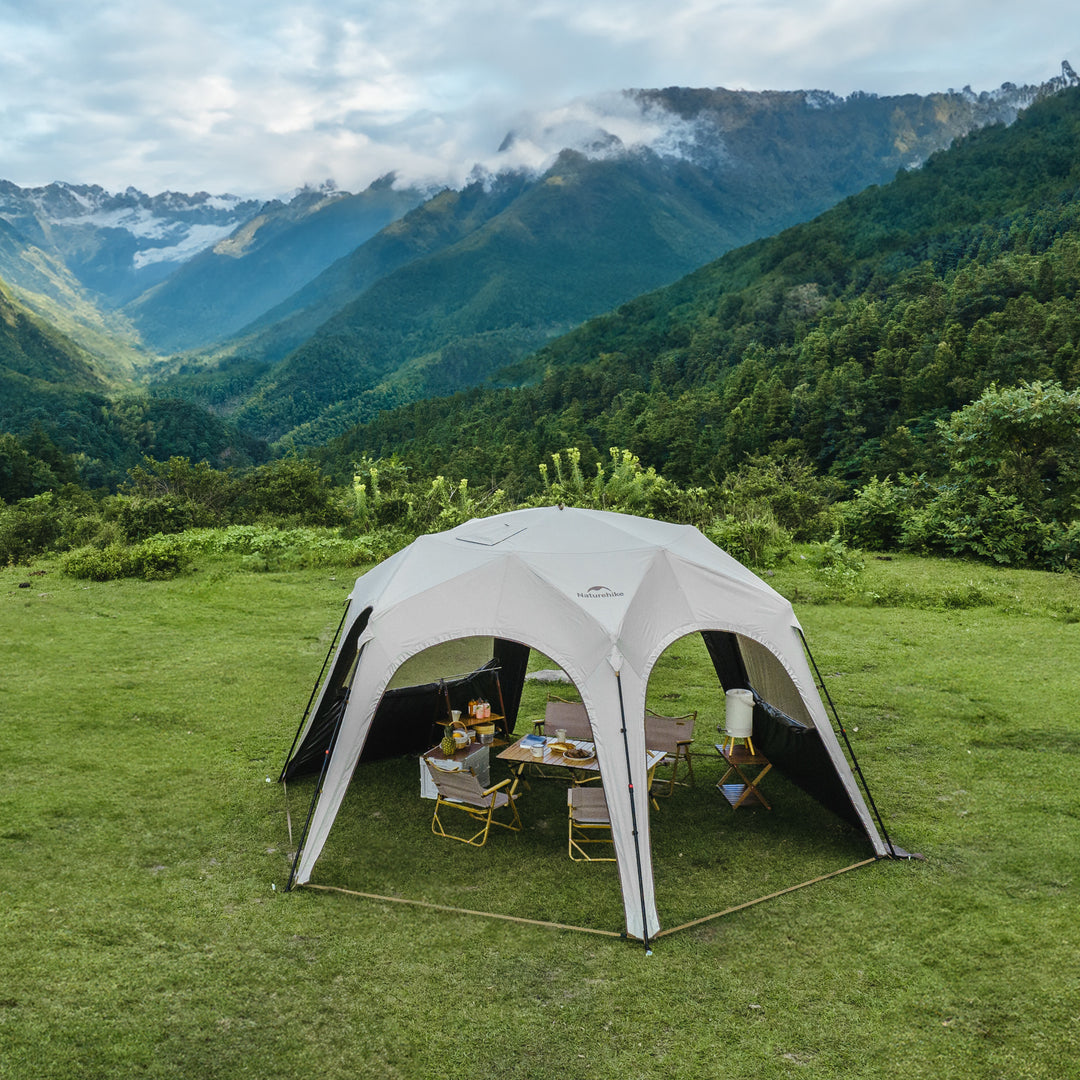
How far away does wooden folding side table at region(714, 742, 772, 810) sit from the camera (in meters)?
7.82

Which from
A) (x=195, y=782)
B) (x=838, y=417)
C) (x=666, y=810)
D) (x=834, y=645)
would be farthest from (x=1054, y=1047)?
(x=838, y=417)

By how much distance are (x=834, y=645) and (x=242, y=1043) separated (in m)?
9.76

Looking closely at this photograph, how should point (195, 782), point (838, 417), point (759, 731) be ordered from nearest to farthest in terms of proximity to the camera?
point (195, 782) < point (759, 731) < point (838, 417)

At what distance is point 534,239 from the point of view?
178625 millimetres

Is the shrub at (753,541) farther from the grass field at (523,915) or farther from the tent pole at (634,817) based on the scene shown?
the tent pole at (634,817)

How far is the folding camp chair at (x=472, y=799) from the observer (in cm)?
715

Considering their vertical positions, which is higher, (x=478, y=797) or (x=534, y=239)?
(x=534, y=239)

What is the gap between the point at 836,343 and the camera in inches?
1937

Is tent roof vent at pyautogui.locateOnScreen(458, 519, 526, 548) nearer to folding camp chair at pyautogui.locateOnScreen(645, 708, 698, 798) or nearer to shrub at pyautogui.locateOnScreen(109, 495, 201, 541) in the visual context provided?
folding camp chair at pyautogui.locateOnScreen(645, 708, 698, 798)

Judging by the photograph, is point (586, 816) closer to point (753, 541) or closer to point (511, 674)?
point (511, 674)

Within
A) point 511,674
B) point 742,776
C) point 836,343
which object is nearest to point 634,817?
point 742,776

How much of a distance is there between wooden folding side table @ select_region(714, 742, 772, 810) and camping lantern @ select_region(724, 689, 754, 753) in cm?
11

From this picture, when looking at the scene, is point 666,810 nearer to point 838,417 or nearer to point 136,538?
point 136,538

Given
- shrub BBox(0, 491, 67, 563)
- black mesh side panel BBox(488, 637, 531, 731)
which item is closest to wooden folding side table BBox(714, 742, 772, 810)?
black mesh side panel BBox(488, 637, 531, 731)
